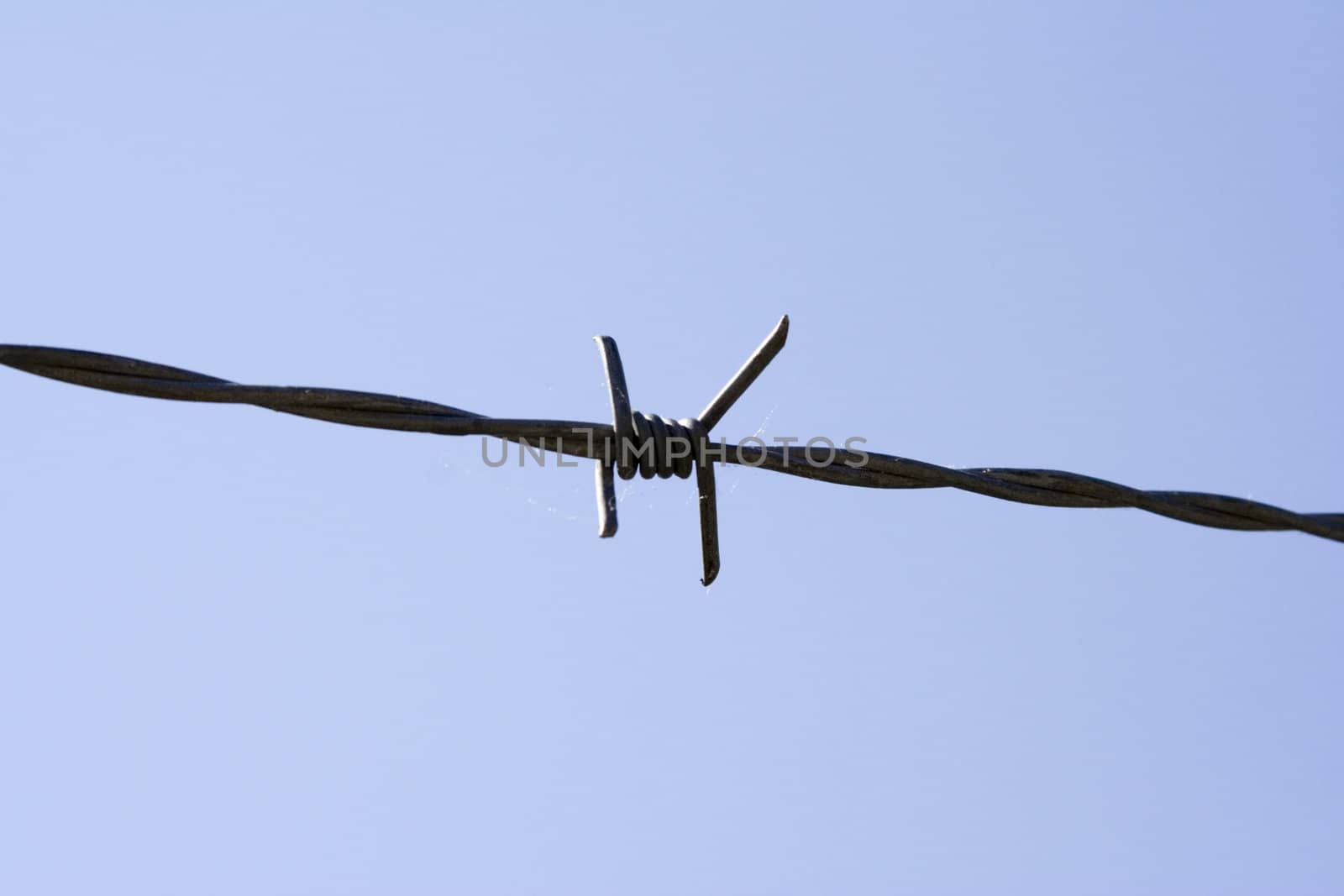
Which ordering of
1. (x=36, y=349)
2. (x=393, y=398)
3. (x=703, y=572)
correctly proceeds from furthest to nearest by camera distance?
(x=703, y=572), (x=393, y=398), (x=36, y=349)

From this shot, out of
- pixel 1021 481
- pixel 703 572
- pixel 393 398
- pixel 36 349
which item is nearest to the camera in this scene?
pixel 36 349

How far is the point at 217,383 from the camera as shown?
2412 mm

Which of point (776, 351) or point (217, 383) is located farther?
point (776, 351)

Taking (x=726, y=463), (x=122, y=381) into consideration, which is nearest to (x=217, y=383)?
(x=122, y=381)

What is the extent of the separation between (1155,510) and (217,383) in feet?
5.43

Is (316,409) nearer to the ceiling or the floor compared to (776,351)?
nearer to the floor

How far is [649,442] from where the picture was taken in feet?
8.52

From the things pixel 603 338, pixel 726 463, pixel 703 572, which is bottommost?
pixel 703 572

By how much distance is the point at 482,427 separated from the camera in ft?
8.20

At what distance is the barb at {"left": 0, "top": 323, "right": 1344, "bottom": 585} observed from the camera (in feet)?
7.75

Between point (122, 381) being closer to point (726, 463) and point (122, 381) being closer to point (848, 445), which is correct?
point (726, 463)

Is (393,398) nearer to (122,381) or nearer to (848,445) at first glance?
(122,381)

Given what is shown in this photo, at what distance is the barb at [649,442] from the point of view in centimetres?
236

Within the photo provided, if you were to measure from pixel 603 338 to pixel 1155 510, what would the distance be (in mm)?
1069
